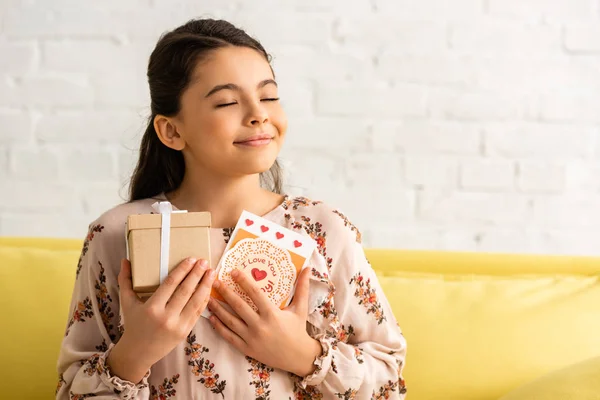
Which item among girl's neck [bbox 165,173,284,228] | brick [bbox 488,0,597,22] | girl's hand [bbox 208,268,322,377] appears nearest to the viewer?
girl's hand [bbox 208,268,322,377]

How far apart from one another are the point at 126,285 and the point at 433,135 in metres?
1.15

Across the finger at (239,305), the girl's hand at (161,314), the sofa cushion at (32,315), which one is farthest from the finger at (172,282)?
the sofa cushion at (32,315)

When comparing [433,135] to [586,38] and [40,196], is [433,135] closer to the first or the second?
[586,38]

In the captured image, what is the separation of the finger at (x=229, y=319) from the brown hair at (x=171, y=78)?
28 cm

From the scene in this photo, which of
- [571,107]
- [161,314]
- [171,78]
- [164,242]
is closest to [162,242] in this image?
[164,242]

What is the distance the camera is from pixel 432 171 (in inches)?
86.4

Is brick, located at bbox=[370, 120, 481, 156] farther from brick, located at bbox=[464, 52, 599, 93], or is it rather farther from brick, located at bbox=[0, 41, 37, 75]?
brick, located at bbox=[0, 41, 37, 75]

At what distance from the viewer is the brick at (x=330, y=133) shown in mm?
2182

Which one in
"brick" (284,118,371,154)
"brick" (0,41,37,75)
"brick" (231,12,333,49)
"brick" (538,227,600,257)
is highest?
"brick" (231,12,333,49)

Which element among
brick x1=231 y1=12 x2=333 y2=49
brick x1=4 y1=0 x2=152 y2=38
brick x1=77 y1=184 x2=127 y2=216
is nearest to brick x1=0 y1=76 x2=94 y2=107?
brick x1=4 y1=0 x2=152 y2=38

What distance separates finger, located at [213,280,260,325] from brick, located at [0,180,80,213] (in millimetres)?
1097

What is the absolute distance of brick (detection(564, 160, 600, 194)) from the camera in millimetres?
2184

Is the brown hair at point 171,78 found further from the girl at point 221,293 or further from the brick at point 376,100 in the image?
the brick at point 376,100

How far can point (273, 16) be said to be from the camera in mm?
2170
